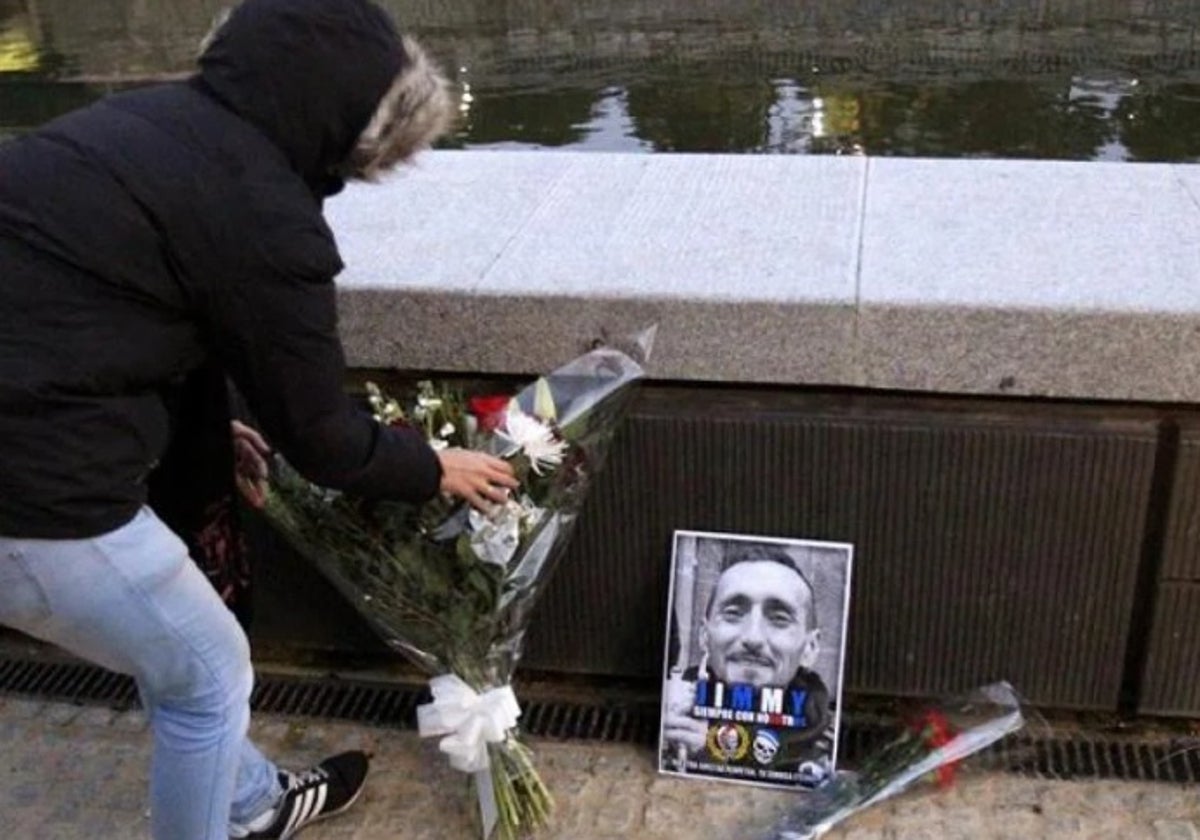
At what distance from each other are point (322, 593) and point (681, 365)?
112 cm

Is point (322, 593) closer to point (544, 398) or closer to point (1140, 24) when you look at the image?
point (544, 398)

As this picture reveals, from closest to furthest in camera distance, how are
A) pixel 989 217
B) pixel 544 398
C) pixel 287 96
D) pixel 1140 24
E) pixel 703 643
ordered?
pixel 287 96
pixel 544 398
pixel 703 643
pixel 989 217
pixel 1140 24

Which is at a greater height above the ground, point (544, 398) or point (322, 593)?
point (544, 398)

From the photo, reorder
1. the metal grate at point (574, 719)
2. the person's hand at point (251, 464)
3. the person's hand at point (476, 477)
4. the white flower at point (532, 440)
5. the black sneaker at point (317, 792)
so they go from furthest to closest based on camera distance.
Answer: the metal grate at point (574, 719)
the black sneaker at point (317, 792)
the person's hand at point (251, 464)
the white flower at point (532, 440)
the person's hand at point (476, 477)

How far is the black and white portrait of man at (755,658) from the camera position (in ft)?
9.80

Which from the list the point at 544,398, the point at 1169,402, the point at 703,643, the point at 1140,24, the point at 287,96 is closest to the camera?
the point at 287,96

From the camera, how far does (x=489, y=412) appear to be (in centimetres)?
262

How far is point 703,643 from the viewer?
10.0 feet

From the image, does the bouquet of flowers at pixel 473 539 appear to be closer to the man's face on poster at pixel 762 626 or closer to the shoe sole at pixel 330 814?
the shoe sole at pixel 330 814

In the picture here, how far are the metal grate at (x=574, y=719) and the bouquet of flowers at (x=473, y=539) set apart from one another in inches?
19.3

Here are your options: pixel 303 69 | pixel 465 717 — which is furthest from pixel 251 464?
pixel 303 69

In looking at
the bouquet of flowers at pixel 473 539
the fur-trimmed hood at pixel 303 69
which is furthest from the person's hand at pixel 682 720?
the fur-trimmed hood at pixel 303 69

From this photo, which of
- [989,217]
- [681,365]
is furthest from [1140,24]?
[681,365]

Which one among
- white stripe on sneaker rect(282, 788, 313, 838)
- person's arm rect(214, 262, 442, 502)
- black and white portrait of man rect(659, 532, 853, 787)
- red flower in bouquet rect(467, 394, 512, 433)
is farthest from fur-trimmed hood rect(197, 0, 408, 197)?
white stripe on sneaker rect(282, 788, 313, 838)
